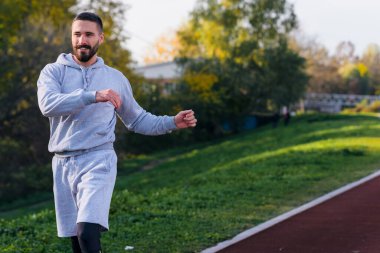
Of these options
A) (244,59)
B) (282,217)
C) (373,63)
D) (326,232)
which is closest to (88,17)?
(326,232)

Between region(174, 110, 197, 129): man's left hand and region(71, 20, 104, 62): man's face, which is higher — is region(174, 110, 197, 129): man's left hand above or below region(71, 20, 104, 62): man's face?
below

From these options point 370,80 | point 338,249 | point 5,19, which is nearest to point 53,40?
point 5,19

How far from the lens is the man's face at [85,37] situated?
512 cm

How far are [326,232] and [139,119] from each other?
4494 mm

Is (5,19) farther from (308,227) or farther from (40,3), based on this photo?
(308,227)

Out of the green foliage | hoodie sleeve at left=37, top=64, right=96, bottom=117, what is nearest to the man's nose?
hoodie sleeve at left=37, top=64, right=96, bottom=117

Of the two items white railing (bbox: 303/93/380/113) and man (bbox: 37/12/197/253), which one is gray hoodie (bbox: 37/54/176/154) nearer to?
man (bbox: 37/12/197/253)

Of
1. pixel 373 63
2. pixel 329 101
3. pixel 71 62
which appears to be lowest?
pixel 329 101

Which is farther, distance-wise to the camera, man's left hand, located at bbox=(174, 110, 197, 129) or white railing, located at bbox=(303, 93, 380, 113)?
white railing, located at bbox=(303, 93, 380, 113)

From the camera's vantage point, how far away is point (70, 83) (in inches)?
205

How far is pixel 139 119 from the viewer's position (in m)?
5.66

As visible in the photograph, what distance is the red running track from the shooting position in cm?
836

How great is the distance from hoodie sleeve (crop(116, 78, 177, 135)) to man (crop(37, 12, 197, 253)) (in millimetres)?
140

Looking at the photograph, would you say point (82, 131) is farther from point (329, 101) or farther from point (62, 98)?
point (329, 101)
